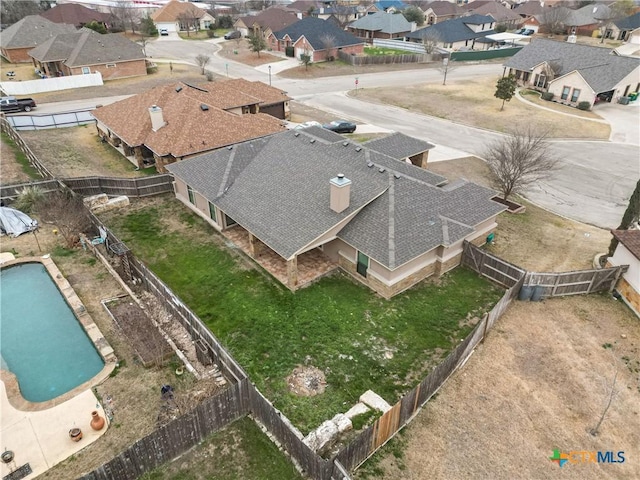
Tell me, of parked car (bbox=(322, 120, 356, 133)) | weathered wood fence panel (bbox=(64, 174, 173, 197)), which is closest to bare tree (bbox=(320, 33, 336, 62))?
parked car (bbox=(322, 120, 356, 133))

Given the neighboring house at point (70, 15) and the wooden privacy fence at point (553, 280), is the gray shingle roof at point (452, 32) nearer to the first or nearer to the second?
the neighboring house at point (70, 15)

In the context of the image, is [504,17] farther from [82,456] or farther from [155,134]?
[82,456]

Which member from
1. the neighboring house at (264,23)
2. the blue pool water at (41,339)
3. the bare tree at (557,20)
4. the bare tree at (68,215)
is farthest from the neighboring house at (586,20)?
the blue pool water at (41,339)

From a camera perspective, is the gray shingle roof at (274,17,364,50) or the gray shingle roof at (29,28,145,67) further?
the gray shingle roof at (274,17,364,50)

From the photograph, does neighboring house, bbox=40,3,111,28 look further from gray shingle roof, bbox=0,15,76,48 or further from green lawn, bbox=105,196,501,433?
green lawn, bbox=105,196,501,433

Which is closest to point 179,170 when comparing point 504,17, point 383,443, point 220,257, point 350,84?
point 220,257
